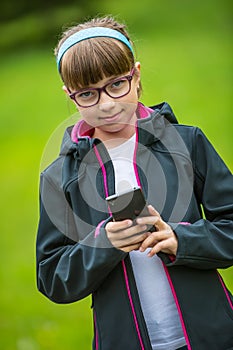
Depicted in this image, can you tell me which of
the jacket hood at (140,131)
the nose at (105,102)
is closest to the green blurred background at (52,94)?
the jacket hood at (140,131)

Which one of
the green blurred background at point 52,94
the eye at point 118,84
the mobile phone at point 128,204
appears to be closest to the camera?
the mobile phone at point 128,204

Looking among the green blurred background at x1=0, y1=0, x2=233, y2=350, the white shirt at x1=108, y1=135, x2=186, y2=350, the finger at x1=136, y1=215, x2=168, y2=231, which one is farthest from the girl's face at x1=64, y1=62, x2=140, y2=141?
the green blurred background at x1=0, y1=0, x2=233, y2=350

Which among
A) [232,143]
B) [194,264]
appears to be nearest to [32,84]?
[232,143]

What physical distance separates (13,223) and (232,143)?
91 cm

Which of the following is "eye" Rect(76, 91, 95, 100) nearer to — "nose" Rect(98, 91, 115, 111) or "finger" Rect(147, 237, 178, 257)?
"nose" Rect(98, 91, 115, 111)

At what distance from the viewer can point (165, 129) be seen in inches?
55.0

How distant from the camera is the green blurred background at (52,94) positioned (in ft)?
7.52

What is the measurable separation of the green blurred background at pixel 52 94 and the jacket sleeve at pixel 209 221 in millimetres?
922

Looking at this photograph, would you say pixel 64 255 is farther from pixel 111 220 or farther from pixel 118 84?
pixel 118 84

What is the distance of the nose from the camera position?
1312 mm

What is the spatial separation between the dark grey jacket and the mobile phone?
0.10 meters

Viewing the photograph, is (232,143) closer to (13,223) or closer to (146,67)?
(146,67)

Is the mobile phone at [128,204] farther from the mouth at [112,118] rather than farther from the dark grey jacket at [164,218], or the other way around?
the mouth at [112,118]

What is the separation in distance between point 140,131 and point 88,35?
24cm
